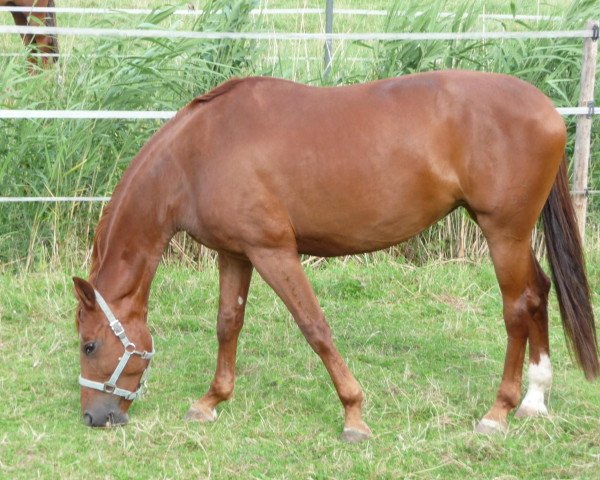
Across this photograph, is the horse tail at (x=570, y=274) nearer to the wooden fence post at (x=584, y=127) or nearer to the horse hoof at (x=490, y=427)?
the horse hoof at (x=490, y=427)

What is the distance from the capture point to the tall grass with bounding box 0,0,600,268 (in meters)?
6.16

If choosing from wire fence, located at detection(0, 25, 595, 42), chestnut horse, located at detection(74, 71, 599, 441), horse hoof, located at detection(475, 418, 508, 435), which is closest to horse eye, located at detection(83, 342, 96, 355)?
chestnut horse, located at detection(74, 71, 599, 441)

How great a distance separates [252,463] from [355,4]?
9564mm

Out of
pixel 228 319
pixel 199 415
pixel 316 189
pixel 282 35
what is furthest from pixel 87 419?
pixel 282 35

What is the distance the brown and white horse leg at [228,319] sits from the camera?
4.44 meters

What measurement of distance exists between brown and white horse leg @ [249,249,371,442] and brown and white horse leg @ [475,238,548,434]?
536 millimetres

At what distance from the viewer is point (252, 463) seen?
3842 millimetres

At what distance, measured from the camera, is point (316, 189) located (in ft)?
13.4

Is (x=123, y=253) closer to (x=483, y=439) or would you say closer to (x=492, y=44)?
(x=483, y=439)

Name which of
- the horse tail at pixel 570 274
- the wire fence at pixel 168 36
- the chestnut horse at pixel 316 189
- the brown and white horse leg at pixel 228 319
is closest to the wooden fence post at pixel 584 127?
the wire fence at pixel 168 36

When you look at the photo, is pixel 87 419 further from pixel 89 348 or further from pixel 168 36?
pixel 168 36

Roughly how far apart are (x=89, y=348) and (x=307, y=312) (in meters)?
0.92

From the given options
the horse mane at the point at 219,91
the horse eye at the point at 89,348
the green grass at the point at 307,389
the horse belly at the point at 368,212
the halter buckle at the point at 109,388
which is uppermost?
the horse mane at the point at 219,91

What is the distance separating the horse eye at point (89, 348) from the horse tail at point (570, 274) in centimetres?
205
